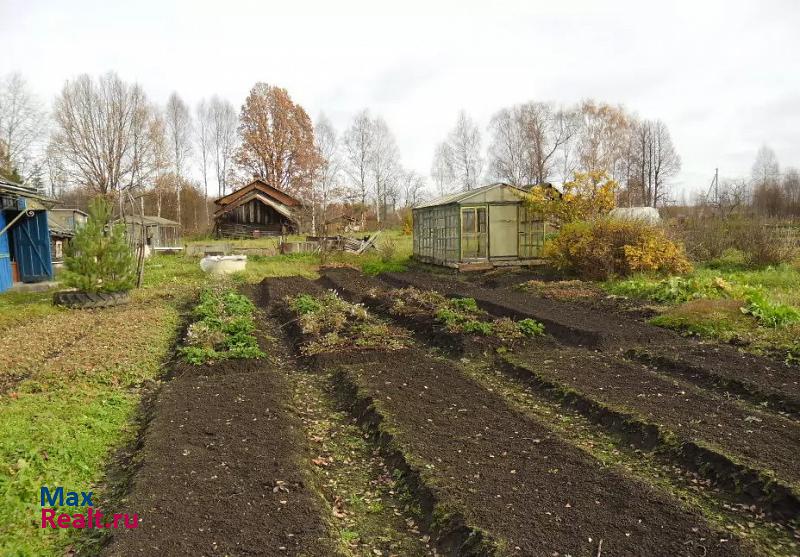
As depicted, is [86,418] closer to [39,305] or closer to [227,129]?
[39,305]

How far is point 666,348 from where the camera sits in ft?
27.9

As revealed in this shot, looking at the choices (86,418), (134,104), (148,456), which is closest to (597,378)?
(148,456)

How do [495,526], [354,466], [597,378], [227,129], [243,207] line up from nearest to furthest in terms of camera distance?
1. [495,526]
2. [354,466]
3. [597,378]
4. [243,207]
5. [227,129]

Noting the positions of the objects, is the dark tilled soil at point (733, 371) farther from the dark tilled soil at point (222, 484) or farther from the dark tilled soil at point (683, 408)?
the dark tilled soil at point (222, 484)

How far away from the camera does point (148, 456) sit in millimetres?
4848

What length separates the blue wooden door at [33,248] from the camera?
17906 mm

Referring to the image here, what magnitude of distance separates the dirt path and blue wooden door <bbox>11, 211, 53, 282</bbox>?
16.2m

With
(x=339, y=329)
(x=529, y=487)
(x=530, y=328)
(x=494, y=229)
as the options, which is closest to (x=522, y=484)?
(x=529, y=487)

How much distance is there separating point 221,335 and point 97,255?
19.2 ft

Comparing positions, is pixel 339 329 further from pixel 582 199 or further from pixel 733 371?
pixel 582 199

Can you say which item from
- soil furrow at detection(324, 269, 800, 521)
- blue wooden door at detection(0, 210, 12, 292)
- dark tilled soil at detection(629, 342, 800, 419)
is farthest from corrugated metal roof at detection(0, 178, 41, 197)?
dark tilled soil at detection(629, 342, 800, 419)

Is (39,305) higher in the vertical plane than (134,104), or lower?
lower

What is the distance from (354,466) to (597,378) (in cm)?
361

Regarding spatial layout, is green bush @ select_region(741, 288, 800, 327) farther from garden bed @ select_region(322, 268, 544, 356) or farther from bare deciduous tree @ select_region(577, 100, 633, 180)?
bare deciduous tree @ select_region(577, 100, 633, 180)
